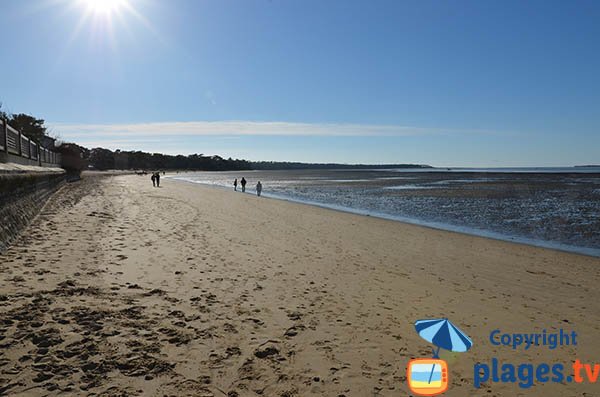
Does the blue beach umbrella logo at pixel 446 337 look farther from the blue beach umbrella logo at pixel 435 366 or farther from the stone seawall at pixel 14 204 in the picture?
the stone seawall at pixel 14 204

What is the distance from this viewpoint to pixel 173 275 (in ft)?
24.7

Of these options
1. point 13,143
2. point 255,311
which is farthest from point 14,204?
point 255,311

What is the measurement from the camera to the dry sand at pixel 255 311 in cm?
393

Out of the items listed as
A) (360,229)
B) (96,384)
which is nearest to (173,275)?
(96,384)

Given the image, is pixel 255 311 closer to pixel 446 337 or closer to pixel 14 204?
pixel 446 337

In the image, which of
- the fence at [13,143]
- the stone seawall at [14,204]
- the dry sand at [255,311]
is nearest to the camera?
the dry sand at [255,311]

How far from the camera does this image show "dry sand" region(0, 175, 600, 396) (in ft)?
12.9

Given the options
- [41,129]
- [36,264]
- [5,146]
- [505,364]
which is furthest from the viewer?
[41,129]

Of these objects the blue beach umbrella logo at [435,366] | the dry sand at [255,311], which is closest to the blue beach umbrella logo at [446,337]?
the blue beach umbrella logo at [435,366]

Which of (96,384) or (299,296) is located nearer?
(96,384)

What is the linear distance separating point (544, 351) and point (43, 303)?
7.48 metres

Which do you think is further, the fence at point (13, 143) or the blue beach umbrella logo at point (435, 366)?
the fence at point (13, 143)

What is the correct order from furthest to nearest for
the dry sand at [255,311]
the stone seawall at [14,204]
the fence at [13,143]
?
the fence at [13,143], the stone seawall at [14,204], the dry sand at [255,311]

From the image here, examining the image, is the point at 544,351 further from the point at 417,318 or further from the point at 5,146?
the point at 5,146
